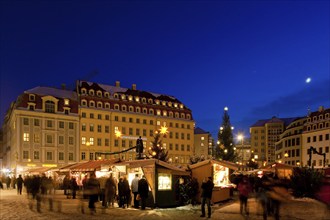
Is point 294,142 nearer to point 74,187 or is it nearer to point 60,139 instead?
point 60,139

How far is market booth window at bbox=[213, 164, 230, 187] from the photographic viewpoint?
2414 cm

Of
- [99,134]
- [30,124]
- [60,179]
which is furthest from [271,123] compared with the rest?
[60,179]

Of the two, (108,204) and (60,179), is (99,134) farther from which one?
(108,204)

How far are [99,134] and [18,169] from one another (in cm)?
1544

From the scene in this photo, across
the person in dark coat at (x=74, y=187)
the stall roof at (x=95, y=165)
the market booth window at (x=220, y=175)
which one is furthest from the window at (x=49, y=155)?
the market booth window at (x=220, y=175)

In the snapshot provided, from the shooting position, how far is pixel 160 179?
2125cm

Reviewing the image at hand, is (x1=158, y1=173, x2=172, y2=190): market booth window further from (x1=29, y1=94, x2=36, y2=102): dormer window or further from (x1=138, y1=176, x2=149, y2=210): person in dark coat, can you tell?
(x1=29, y1=94, x2=36, y2=102): dormer window

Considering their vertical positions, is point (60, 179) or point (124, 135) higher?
point (124, 135)

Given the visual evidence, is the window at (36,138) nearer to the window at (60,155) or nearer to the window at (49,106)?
the window at (60,155)

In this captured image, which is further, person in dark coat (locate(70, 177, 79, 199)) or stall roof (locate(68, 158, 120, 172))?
person in dark coat (locate(70, 177, 79, 199))

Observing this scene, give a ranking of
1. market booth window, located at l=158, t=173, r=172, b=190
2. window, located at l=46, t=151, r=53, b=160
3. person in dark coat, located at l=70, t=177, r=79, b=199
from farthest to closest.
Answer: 1. window, located at l=46, t=151, r=53, b=160
2. person in dark coat, located at l=70, t=177, r=79, b=199
3. market booth window, located at l=158, t=173, r=172, b=190

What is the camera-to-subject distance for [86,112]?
70938 mm

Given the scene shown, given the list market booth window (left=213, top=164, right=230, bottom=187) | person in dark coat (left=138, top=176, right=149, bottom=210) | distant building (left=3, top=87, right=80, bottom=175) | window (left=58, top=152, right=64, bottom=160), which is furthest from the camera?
window (left=58, top=152, right=64, bottom=160)

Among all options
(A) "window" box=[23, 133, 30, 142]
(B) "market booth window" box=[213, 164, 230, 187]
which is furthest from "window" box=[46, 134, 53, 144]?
Answer: (B) "market booth window" box=[213, 164, 230, 187]
